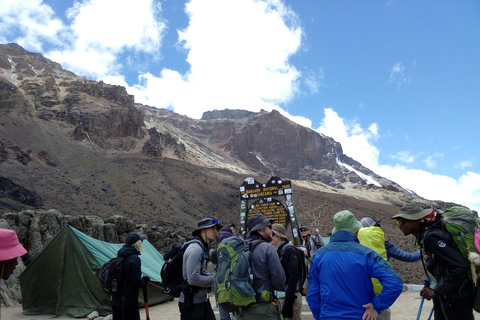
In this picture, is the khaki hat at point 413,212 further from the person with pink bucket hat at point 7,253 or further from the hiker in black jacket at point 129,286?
the person with pink bucket hat at point 7,253

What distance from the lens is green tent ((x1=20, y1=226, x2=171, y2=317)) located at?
807cm

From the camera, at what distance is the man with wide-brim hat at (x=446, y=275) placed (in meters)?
3.13

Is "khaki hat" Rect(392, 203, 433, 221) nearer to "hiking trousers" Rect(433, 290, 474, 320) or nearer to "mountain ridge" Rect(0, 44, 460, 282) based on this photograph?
"hiking trousers" Rect(433, 290, 474, 320)

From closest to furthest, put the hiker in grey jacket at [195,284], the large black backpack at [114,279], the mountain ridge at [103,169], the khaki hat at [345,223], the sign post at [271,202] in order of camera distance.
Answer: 1. the khaki hat at [345,223]
2. the hiker in grey jacket at [195,284]
3. the large black backpack at [114,279]
4. the sign post at [271,202]
5. the mountain ridge at [103,169]

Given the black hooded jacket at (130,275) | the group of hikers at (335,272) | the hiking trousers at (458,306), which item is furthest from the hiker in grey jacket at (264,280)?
the black hooded jacket at (130,275)

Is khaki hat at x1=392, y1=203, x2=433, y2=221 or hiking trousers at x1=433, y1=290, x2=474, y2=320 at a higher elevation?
khaki hat at x1=392, y1=203, x2=433, y2=221

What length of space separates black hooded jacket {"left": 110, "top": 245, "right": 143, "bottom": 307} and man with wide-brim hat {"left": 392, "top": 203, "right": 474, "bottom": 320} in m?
3.14

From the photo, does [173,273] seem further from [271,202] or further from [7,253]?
[271,202]

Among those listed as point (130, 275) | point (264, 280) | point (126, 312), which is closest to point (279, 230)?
point (264, 280)

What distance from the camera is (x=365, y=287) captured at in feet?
9.23

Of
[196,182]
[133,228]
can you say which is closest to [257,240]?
[133,228]

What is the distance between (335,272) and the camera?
2889 mm

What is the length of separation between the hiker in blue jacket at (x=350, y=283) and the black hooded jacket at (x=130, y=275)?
247cm

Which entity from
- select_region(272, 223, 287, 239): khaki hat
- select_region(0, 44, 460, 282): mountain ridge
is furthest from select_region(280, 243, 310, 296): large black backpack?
select_region(0, 44, 460, 282): mountain ridge
